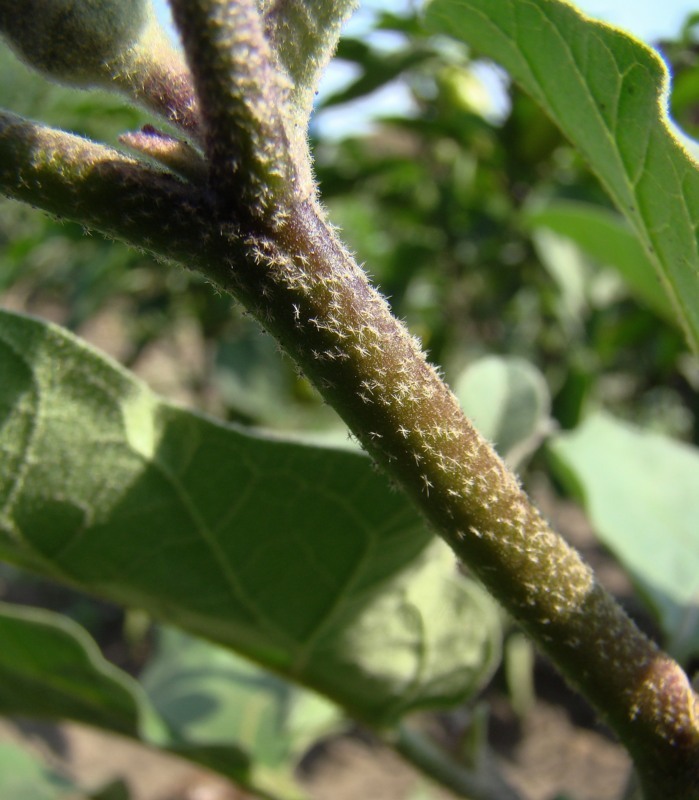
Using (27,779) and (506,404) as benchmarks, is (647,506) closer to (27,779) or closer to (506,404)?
(506,404)

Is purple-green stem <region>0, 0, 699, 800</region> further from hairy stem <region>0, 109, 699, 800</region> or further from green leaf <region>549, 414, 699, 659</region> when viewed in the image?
green leaf <region>549, 414, 699, 659</region>

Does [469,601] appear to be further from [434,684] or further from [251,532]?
[251,532]

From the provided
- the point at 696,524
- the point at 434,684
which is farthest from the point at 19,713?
the point at 696,524

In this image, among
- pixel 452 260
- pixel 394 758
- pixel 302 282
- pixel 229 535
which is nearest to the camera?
pixel 302 282

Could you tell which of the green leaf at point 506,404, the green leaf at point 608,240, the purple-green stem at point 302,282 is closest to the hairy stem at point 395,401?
the purple-green stem at point 302,282

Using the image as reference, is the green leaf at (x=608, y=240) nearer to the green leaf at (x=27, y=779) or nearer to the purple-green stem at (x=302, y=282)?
the purple-green stem at (x=302, y=282)

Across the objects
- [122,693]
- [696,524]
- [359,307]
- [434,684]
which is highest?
[696,524]

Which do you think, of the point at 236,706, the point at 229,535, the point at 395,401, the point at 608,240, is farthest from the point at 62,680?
the point at 608,240
